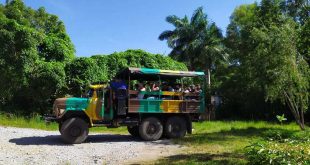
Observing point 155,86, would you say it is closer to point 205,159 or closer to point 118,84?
point 118,84

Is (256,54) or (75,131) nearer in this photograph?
(75,131)

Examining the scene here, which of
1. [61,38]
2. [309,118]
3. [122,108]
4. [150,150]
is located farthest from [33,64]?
[309,118]

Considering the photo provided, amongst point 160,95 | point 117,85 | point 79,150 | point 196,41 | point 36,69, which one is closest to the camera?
point 79,150

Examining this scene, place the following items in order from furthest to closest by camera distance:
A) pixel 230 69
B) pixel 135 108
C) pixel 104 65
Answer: pixel 230 69 → pixel 104 65 → pixel 135 108

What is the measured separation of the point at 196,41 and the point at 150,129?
3128cm

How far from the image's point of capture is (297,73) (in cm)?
1905

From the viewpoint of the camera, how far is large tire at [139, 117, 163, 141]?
18078 mm

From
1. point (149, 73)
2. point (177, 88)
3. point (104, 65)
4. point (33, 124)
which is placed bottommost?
point (33, 124)

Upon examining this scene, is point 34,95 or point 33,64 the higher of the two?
point 33,64

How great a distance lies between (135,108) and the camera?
17781mm

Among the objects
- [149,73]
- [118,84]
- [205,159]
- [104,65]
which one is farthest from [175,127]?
[104,65]

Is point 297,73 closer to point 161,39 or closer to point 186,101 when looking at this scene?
point 186,101

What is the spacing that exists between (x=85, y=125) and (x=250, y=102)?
19537 millimetres

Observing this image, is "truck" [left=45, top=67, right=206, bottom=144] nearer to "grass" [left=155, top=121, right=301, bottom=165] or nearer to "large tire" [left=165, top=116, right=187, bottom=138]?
"large tire" [left=165, top=116, right=187, bottom=138]
